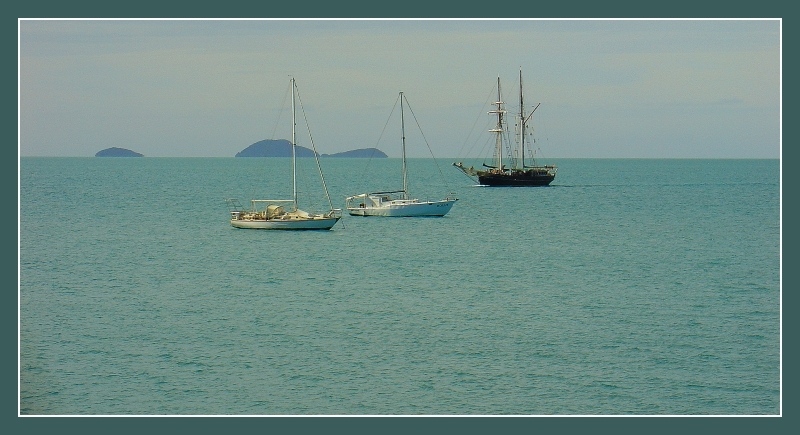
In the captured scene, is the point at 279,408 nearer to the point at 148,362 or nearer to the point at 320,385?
the point at 320,385

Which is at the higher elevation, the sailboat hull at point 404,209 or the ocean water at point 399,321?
the sailboat hull at point 404,209

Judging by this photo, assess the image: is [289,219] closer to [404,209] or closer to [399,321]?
[404,209]

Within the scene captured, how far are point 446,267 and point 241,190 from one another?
8076 cm

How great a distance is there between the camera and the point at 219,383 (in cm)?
2988

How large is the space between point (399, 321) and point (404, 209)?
130 ft

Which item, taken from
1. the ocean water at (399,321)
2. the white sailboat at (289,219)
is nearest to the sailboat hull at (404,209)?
the ocean water at (399,321)

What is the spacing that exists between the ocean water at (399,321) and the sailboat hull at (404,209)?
6940mm

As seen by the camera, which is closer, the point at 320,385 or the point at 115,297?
the point at 320,385

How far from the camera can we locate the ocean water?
29.1 meters

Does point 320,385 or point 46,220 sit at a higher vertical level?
point 46,220

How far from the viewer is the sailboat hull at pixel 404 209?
7656cm

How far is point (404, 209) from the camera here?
76500 millimetres

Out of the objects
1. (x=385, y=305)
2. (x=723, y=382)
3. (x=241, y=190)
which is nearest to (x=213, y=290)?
(x=385, y=305)

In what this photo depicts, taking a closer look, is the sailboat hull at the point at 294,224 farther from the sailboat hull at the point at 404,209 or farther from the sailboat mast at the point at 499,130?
the sailboat mast at the point at 499,130
